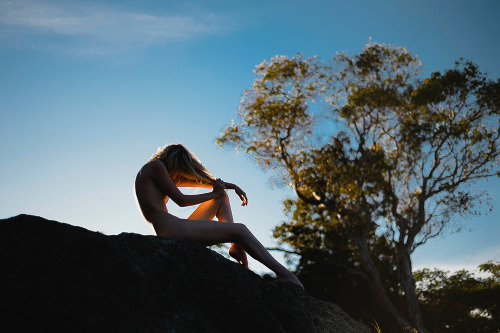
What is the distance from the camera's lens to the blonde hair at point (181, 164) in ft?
13.3

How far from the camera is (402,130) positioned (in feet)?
61.6

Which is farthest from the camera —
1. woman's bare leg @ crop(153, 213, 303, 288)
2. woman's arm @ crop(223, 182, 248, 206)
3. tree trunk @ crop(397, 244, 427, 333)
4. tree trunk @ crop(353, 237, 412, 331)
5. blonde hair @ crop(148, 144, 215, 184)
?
tree trunk @ crop(397, 244, 427, 333)

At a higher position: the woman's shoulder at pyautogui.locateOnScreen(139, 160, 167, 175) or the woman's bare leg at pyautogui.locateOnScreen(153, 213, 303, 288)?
the woman's shoulder at pyautogui.locateOnScreen(139, 160, 167, 175)

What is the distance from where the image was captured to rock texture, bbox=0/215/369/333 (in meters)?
2.03

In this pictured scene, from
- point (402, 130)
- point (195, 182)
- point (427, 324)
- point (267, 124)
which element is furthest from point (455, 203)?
point (195, 182)

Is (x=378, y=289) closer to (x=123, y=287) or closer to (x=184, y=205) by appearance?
(x=184, y=205)

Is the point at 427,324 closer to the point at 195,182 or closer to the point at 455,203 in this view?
the point at 455,203

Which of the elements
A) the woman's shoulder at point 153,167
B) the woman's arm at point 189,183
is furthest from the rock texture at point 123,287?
the woman's arm at point 189,183

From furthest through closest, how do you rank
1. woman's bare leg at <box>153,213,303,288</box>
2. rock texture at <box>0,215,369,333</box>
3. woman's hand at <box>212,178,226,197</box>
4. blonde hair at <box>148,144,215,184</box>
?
1. woman's hand at <box>212,178,226,197</box>
2. blonde hair at <box>148,144,215,184</box>
3. woman's bare leg at <box>153,213,303,288</box>
4. rock texture at <box>0,215,369,333</box>

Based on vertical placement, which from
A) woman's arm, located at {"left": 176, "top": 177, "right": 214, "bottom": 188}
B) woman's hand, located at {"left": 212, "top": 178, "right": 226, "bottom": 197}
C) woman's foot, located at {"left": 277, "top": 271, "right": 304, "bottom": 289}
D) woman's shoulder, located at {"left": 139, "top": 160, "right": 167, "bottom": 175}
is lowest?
woman's foot, located at {"left": 277, "top": 271, "right": 304, "bottom": 289}

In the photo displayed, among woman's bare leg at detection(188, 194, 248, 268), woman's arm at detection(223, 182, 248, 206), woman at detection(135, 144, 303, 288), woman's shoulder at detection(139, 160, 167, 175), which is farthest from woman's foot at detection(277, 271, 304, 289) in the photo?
woman's shoulder at detection(139, 160, 167, 175)

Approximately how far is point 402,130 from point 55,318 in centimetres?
1878

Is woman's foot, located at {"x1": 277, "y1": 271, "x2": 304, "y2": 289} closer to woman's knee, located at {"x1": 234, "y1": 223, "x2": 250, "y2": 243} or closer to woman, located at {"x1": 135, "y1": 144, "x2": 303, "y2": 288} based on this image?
woman, located at {"x1": 135, "y1": 144, "x2": 303, "y2": 288}

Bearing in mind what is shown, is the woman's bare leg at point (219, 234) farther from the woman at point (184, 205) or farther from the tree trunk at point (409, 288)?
the tree trunk at point (409, 288)
